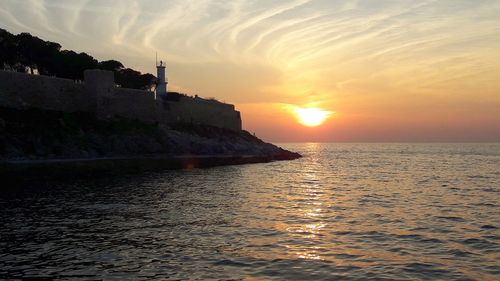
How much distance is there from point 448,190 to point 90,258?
92.8ft

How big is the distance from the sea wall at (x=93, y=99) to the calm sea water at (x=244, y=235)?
29.1 meters

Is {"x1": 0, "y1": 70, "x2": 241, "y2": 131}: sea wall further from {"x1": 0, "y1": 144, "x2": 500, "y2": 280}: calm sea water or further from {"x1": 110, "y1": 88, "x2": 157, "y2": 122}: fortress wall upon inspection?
{"x1": 0, "y1": 144, "x2": 500, "y2": 280}: calm sea water

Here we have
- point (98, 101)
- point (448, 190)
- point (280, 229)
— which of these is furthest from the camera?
point (98, 101)

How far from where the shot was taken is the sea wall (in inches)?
2040

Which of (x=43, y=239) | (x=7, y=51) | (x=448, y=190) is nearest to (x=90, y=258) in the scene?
(x=43, y=239)

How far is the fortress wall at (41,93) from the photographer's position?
5084cm

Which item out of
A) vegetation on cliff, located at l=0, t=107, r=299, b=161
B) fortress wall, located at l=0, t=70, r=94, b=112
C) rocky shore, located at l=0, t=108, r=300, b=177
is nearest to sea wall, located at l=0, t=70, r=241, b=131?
fortress wall, located at l=0, t=70, r=94, b=112

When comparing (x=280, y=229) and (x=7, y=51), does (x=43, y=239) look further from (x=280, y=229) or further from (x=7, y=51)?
(x=7, y=51)

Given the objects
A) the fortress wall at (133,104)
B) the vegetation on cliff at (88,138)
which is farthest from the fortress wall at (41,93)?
the fortress wall at (133,104)

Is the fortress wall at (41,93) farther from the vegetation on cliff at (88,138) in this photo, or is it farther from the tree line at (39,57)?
the tree line at (39,57)

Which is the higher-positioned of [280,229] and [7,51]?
[7,51]

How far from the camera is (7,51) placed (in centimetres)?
6775

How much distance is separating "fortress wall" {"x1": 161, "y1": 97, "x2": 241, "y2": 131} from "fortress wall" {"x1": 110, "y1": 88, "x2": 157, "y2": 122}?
379 cm

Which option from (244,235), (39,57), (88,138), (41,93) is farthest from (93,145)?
(244,235)
